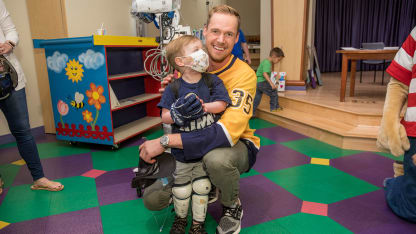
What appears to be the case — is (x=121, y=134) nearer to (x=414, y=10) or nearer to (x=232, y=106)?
(x=232, y=106)

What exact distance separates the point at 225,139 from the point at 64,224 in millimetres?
1145

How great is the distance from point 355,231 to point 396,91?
2.78 feet

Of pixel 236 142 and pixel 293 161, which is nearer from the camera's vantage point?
pixel 236 142

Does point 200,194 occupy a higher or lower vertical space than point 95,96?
lower

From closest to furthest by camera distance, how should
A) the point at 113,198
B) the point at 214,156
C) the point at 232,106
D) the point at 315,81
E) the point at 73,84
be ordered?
the point at 214,156
the point at 232,106
the point at 113,198
the point at 73,84
the point at 315,81

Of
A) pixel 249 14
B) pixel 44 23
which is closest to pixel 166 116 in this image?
pixel 44 23

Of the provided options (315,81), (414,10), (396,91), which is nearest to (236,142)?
(396,91)

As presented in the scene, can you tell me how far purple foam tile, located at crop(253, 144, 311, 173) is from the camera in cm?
258

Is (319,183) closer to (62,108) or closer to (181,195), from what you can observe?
(181,195)

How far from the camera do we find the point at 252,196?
206 cm

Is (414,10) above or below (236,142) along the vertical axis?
above

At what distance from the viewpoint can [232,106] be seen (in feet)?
4.96

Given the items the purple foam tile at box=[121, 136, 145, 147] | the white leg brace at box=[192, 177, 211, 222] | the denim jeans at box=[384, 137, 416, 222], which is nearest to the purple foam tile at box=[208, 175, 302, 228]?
the white leg brace at box=[192, 177, 211, 222]

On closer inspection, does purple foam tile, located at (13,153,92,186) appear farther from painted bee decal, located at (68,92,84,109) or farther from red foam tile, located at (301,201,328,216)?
red foam tile, located at (301,201,328,216)
